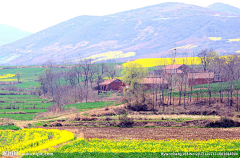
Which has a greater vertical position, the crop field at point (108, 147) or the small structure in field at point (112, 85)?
the small structure in field at point (112, 85)

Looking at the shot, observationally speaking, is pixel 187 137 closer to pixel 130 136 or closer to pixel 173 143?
pixel 173 143

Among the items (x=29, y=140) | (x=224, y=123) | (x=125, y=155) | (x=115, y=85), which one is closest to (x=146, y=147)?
(x=125, y=155)

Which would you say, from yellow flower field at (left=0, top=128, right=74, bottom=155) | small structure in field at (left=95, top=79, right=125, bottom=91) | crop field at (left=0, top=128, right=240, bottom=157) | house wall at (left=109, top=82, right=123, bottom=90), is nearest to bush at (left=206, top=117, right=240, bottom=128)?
crop field at (left=0, top=128, right=240, bottom=157)

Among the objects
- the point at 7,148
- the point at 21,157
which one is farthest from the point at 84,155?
the point at 7,148

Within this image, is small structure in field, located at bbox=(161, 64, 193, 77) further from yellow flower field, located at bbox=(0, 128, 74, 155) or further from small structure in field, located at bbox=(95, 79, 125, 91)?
yellow flower field, located at bbox=(0, 128, 74, 155)

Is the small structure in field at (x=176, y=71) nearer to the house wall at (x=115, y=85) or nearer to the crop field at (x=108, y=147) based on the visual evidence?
the house wall at (x=115, y=85)

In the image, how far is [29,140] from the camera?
25.2 m

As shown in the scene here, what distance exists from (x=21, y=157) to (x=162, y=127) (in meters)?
18.7

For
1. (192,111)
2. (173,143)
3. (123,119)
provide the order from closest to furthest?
1. (173,143)
2. (123,119)
3. (192,111)

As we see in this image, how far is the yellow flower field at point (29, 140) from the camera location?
2222 centimetres

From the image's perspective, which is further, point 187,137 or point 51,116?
point 51,116

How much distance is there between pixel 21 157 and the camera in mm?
18797

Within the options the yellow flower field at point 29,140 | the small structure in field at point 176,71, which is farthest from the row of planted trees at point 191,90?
the yellow flower field at point 29,140

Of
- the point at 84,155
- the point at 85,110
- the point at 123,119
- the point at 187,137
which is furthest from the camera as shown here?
the point at 85,110
